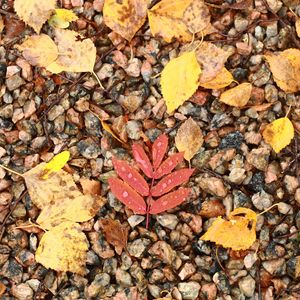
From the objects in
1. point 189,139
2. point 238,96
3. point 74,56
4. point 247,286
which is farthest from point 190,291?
point 74,56

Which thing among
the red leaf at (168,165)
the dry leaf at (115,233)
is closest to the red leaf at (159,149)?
the red leaf at (168,165)

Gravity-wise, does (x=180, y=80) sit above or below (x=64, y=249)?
above

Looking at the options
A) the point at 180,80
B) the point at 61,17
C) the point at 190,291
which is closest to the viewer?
the point at 190,291

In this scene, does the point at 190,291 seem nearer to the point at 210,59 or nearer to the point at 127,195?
the point at 127,195

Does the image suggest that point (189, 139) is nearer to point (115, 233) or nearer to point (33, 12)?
point (115, 233)

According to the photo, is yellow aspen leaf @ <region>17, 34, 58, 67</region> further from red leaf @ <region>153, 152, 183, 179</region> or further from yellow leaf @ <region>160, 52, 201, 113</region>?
red leaf @ <region>153, 152, 183, 179</region>

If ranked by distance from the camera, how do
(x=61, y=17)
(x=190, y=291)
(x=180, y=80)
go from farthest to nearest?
1. (x=61, y=17)
2. (x=180, y=80)
3. (x=190, y=291)

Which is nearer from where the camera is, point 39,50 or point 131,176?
point 131,176

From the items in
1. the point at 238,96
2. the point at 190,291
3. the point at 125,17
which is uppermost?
the point at 125,17
